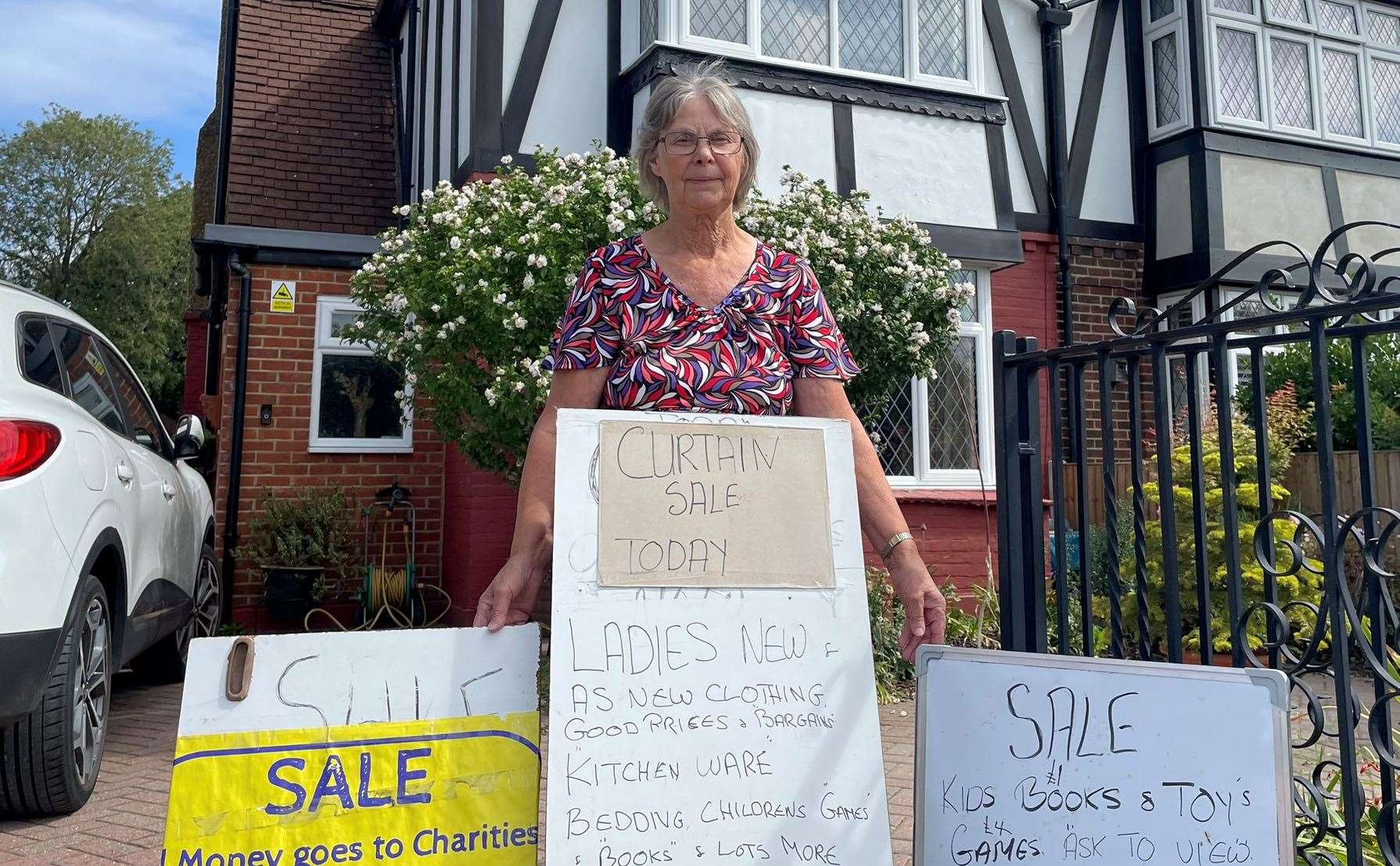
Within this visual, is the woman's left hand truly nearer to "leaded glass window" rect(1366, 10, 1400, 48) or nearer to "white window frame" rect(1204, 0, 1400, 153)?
"white window frame" rect(1204, 0, 1400, 153)

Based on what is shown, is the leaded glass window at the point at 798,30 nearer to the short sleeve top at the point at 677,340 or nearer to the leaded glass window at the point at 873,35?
the leaded glass window at the point at 873,35

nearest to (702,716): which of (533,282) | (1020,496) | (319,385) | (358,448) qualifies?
(1020,496)

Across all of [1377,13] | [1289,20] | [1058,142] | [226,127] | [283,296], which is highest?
[1377,13]

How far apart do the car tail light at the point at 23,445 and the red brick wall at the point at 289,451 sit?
15.8ft

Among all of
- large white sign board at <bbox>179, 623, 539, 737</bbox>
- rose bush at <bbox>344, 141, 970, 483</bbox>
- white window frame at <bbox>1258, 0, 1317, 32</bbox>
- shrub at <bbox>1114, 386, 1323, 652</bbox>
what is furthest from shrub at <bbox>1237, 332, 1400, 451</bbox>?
large white sign board at <bbox>179, 623, 539, 737</bbox>

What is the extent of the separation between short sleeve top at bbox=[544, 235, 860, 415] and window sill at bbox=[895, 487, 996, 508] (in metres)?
5.84

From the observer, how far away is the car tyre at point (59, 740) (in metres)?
3.40

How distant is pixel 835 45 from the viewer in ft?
26.1

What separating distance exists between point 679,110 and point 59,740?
2.89 meters

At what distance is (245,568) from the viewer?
7926 mm

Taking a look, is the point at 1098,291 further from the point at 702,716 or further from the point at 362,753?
the point at 362,753

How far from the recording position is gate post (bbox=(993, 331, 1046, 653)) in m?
2.85

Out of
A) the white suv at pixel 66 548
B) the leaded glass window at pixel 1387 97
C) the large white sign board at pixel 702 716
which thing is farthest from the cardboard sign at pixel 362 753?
the leaded glass window at pixel 1387 97

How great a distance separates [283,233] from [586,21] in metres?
2.76
